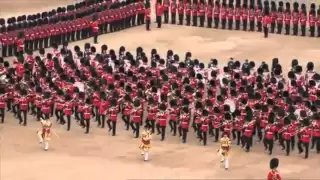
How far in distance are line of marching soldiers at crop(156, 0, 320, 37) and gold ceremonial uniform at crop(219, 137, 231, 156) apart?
14.4m

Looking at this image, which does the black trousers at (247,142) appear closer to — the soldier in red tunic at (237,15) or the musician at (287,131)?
the musician at (287,131)

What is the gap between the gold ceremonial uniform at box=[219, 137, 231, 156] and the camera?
23094 mm

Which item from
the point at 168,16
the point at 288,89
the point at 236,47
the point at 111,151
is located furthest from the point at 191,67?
the point at 168,16

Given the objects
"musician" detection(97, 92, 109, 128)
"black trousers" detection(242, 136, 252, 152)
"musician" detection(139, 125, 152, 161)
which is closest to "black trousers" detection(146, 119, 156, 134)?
"musician" detection(97, 92, 109, 128)

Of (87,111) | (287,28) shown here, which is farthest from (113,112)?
(287,28)

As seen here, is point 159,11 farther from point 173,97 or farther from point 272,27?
point 173,97

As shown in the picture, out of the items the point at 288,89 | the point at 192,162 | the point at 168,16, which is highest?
the point at 168,16

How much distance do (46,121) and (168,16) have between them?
629 inches

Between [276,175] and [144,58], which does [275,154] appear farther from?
[144,58]

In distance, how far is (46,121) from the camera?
2448 centimetres

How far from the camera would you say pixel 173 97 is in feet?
86.5

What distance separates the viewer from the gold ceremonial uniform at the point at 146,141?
928 inches

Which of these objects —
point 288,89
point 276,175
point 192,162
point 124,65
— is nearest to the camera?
point 276,175

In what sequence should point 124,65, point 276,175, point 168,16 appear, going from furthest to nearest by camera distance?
1. point 168,16
2. point 124,65
3. point 276,175
